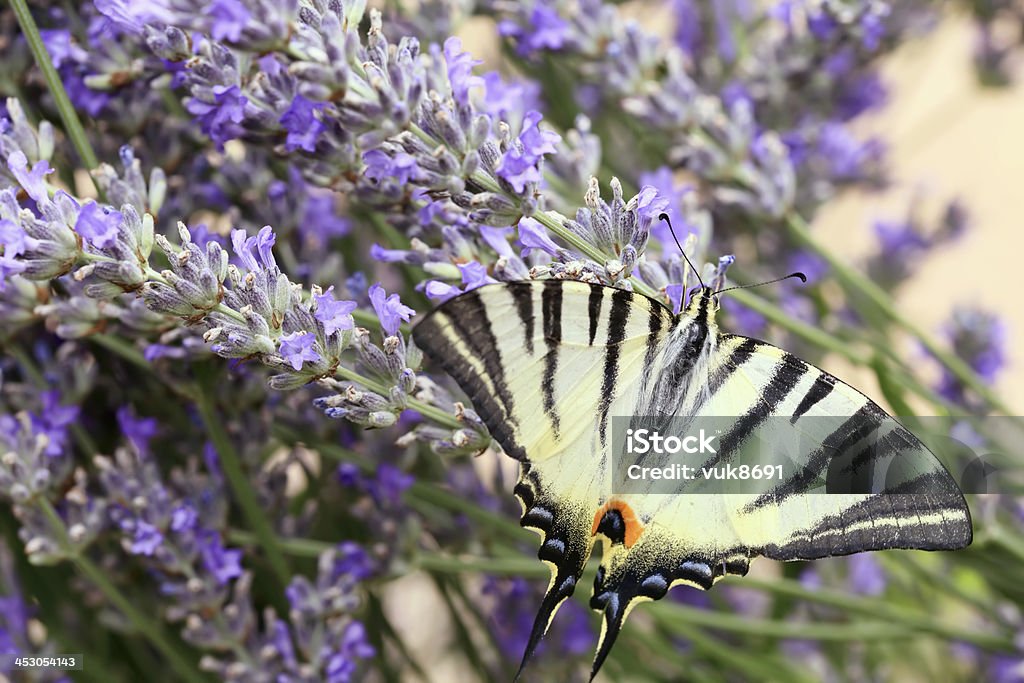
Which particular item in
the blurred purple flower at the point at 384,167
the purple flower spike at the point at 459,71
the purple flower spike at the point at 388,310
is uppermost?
the purple flower spike at the point at 459,71

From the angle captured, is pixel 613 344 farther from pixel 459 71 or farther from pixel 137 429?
pixel 137 429

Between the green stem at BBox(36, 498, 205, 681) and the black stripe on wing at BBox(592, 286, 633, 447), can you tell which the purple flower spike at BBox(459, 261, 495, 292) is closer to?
the black stripe on wing at BBox(592, 286, 633, 447)

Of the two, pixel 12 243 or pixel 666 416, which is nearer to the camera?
pixel 12 243

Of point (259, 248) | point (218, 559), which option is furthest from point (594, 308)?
point (218, 559)

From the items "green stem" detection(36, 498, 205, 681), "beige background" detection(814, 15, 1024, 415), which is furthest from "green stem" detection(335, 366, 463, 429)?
"beige background" detection(814, 15, 1024, 415)

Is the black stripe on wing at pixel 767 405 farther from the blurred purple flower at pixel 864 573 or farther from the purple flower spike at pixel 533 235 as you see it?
the blurred purple flower at pixel 864 573

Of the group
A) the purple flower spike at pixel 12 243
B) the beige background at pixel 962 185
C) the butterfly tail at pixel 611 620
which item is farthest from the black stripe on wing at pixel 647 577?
the beige background at pixel 962 185
